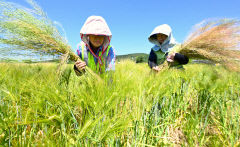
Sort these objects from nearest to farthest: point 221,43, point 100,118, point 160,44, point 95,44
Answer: point 100,118 → point 221,43 → point 95,44 → point 160,44

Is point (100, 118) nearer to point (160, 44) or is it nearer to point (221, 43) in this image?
point (221, 43)

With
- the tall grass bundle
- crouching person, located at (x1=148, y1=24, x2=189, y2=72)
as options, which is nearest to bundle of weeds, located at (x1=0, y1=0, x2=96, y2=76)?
the tall grass bundle

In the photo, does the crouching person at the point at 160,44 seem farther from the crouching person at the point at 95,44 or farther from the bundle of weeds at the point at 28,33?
the bundle of weeds at the point at 28,33

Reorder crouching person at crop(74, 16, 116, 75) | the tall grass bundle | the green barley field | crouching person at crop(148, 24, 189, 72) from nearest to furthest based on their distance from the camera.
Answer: the green barley field, the tall grass bundle, crouching person at crop(74, 16, 116, 75), crouching person at crop(148, 24, 189, 72)

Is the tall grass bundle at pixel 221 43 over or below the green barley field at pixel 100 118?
over

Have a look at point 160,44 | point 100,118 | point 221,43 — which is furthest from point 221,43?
→ point 160,44

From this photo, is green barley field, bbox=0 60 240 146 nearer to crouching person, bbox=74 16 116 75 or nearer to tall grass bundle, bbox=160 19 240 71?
tall grass bundle, bbox=160 19 240 71

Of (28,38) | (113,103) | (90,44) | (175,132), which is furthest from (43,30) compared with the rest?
(175,132)

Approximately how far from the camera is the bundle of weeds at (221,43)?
49.6 inches

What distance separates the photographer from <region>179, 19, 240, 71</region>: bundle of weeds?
4.13ft

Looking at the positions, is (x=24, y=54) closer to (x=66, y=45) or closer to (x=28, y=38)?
(x=28, y=38)

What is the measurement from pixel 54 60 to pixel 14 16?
45 centimetres

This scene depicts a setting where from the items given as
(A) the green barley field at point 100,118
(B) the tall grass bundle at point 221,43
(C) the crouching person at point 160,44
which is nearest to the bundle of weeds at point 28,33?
(A) the green barley field at point 100,118

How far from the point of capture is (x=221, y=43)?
1.29m
